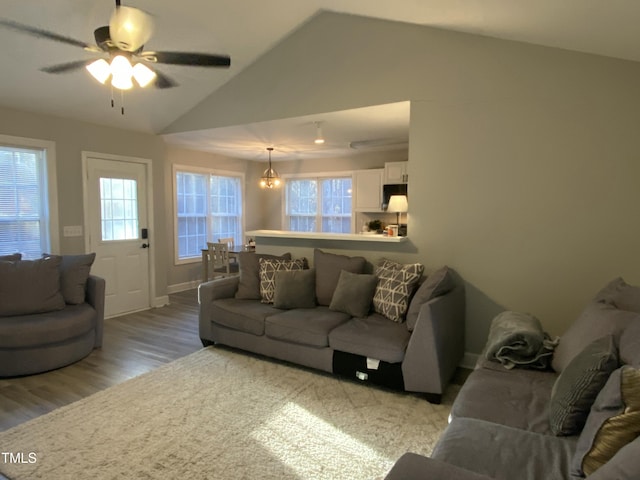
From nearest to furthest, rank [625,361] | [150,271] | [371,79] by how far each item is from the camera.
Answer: [625,361] < [371,79] < [150,271]

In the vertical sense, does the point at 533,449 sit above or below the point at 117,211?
below

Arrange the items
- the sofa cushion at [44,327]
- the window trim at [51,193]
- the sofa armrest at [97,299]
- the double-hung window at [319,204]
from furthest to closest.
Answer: the double-hung window at [319,204] < the window trim at [51,193] < the sofa armrest at [97,299] < the sofa cushion at [44,327]

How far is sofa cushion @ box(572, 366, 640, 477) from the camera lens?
1192mm

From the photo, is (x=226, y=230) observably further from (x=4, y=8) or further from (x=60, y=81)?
(x=4, y=8)

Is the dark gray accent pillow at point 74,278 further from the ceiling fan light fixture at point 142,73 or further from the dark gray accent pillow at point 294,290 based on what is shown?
the ceiling fan light fixture at point 142,73

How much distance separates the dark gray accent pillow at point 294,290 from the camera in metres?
3.60

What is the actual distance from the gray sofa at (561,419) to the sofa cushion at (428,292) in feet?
2.59

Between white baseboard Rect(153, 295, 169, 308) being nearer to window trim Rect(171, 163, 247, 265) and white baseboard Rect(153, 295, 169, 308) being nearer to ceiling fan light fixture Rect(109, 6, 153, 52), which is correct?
window trim Rect(171, 163, 247, 265)

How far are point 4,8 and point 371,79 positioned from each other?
299cm

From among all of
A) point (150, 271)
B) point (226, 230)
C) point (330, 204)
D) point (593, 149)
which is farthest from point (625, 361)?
point (226, 230)

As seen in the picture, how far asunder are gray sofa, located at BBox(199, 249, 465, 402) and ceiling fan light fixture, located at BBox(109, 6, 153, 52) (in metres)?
2.22

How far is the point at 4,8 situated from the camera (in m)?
2.80

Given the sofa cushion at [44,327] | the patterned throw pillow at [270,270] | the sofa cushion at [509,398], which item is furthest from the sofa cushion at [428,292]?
the sofa cushion at [44,327]

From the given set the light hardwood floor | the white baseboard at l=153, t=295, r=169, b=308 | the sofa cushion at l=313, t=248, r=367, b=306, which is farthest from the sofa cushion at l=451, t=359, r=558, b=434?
the white baseboard at l=153, t=295, r=169, b=308
